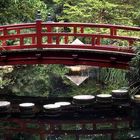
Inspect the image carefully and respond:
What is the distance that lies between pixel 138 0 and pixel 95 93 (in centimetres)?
635

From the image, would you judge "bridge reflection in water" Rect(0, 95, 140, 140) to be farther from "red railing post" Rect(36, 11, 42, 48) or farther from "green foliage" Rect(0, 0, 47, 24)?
"green foliage" Rect(0, 0, 47, 24)

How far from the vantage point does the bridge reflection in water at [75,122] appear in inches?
570

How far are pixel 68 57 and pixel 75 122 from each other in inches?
142

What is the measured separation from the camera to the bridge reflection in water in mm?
14469

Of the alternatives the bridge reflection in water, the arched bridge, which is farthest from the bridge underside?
the bridge reflection in water

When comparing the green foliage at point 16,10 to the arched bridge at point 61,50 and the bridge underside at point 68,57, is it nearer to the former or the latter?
the arched bridge at point 61,50

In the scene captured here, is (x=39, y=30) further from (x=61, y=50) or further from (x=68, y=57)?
(x=68, y=57)

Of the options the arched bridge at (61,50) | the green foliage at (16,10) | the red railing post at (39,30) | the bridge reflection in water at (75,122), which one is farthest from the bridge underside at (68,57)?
the green foliage at (16,10)

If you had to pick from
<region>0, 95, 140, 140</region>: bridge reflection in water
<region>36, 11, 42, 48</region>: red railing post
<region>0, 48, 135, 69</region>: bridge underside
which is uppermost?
<region>36, 11, 42, 48</region>: red railing post

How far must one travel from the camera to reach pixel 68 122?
1573 cm

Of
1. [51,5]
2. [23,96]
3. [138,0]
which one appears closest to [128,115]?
[23,96]

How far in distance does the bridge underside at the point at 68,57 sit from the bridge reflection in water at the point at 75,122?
1.60 m

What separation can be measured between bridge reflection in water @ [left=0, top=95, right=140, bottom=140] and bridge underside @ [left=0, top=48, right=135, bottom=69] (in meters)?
1.60

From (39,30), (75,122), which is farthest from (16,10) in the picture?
(75,122)
